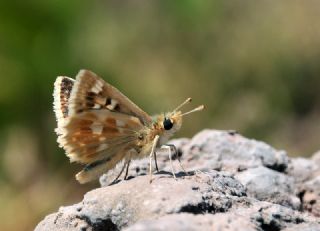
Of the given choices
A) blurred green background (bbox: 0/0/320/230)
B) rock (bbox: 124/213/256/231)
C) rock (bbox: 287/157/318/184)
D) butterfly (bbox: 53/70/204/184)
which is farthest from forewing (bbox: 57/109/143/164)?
blurred green background (bbox: 0/0/320/230)

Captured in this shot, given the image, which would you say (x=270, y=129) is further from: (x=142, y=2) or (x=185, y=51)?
(x=142, y=2)

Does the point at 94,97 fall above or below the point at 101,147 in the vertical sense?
above

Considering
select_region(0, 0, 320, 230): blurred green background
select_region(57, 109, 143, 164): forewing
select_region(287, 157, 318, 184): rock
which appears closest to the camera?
select_region(57, 109, 143, 164): forewing

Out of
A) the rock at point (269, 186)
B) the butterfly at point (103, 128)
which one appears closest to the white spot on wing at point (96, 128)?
the butterfly at point (103, 128)

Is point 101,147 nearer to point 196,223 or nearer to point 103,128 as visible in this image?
point 103,128

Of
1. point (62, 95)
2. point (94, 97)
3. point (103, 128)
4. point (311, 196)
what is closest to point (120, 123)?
point (103, 128)

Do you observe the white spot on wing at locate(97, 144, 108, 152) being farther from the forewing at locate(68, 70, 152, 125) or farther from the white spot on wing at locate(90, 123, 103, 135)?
the forewing at locate(68, 70, 152, 125)

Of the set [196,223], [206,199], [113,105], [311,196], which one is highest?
[311,196]

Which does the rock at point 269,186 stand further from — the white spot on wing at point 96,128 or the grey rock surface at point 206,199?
the white spot on wing at point 96,128
